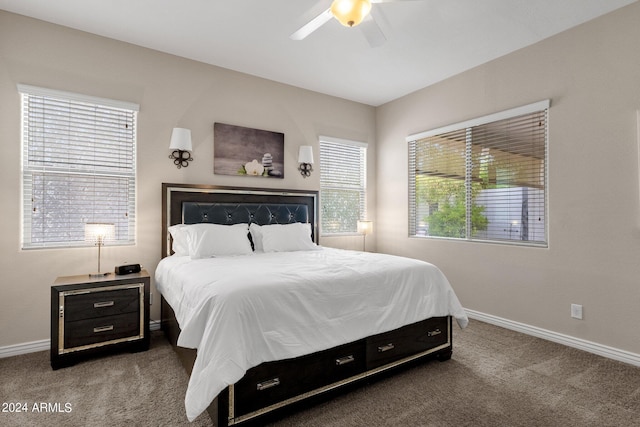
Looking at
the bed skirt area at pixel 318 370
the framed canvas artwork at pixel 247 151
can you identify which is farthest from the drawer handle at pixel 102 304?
the framed canvas artwork at pixel 247 151

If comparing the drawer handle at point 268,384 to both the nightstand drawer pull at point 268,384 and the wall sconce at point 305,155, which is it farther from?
the wall sconce at point 305,155

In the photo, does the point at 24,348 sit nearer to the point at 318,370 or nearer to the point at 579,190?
the point at 318,370

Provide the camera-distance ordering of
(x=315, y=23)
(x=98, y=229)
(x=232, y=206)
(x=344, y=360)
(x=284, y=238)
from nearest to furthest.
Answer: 1. (x=344, y=360)
2. (x=315, y=23)
3. (x=98, y=229)
4. (x=284, y=238)
5. (x=232, y=206)

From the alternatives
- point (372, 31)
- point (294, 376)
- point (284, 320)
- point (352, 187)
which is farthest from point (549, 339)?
point (372, 31)

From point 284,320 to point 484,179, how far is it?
3049mm

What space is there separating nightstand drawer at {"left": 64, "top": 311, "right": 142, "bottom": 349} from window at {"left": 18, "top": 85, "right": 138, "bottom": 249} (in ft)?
2.82

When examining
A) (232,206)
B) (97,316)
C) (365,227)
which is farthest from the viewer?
(365,227)

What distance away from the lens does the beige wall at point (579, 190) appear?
272 cm

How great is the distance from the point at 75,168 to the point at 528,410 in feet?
13.5

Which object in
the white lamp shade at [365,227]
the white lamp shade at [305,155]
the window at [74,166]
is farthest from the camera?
the white lamp shade at [365,227]

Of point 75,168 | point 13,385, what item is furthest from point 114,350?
point 75,168

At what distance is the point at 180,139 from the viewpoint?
11.3 feet

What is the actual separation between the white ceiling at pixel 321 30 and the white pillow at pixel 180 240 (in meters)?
1.89

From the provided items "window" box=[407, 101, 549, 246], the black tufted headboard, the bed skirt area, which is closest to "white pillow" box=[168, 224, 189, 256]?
the black tufted headboard
